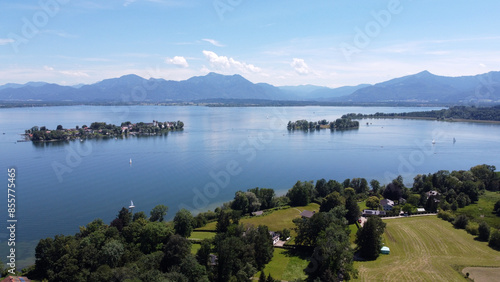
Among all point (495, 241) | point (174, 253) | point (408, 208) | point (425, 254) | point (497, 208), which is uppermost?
point (174, 253)

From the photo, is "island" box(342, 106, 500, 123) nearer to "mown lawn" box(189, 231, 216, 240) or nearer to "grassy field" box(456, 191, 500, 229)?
"grassy field" box(456, 191, 500, 229)

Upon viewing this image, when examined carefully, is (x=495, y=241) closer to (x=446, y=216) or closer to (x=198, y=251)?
(x=446, y=216)

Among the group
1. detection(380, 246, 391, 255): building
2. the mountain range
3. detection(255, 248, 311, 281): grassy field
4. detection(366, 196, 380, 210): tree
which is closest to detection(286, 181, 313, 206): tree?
detection(366, 196, 380, 210): tree

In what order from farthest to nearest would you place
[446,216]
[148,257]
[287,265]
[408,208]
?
1. [408,208]
2. [446,216]
3. [287,265]
4. [148,257]

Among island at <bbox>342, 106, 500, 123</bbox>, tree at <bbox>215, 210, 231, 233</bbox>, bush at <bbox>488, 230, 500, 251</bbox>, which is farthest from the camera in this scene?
island at <bbox>342, 106, 500, 123</bbox>

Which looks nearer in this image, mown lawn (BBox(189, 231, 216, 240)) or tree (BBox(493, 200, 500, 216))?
mown lawn (BBox(189, 231, 216, 240))

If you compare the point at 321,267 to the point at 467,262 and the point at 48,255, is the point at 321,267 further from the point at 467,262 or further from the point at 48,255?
the point at 48,255

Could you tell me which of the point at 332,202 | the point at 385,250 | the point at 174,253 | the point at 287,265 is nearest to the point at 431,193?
the point at 332,202
